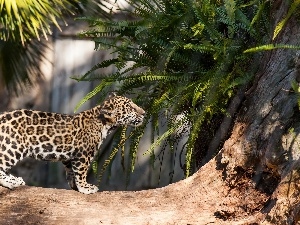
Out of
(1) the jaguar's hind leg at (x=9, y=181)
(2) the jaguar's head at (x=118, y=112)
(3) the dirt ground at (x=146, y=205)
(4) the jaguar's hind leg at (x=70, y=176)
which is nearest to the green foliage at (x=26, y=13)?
(2) the jaguar's head at (x=118, y=112)

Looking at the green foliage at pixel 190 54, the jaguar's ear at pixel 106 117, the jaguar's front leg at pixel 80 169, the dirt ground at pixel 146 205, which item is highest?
the green foliage at pixel 190 54

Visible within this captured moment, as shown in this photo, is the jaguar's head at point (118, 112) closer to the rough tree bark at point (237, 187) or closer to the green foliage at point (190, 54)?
the green foliage at point (190, 54)

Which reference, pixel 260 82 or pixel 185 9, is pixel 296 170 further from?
pixel 185 9

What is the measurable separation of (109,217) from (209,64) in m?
1.26

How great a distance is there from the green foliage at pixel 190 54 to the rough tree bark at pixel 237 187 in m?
0.16

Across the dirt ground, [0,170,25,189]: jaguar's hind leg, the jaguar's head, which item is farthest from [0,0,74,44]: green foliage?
the dirt ground

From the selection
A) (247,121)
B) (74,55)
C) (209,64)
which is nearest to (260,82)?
(247,121)

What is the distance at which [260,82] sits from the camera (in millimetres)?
4180

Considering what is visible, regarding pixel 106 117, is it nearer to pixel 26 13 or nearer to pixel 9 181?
pixel 9 181

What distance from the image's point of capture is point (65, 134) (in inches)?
200

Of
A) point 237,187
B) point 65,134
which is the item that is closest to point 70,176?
point 65,134

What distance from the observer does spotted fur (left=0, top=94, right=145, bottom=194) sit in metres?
4.93

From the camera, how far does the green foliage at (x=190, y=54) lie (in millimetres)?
4320

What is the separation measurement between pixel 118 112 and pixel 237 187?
139 centimetres
